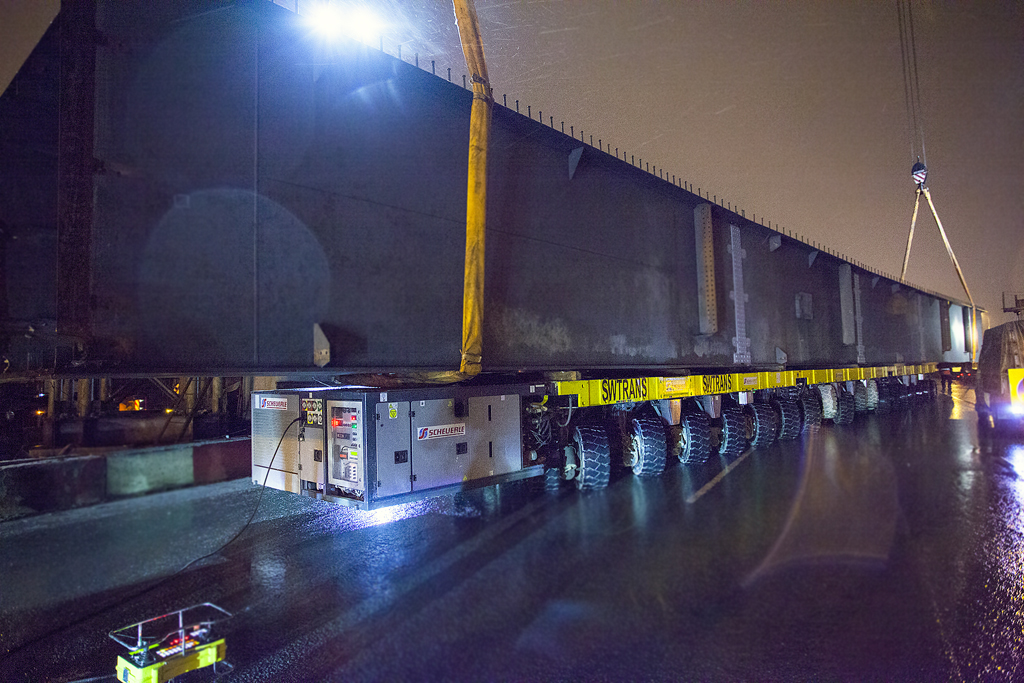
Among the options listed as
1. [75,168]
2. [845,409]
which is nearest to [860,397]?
[845,409]

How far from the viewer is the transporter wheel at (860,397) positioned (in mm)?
16578

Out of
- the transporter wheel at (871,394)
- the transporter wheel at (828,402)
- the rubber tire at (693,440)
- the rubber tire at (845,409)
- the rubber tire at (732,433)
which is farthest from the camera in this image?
the transporter wheel at (871,394)

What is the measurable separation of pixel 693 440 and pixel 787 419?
4.40 m

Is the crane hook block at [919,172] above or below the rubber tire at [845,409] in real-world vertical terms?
→ above

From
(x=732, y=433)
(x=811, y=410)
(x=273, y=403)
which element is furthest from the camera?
(x=811, y=410)

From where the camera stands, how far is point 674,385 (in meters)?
7.33

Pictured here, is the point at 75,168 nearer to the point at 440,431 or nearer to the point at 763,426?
the point at 440,431

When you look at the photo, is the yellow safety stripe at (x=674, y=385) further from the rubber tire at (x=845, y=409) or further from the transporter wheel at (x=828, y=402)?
the rubber tire at (x=845, y=409)

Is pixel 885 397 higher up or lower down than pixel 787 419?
lower down

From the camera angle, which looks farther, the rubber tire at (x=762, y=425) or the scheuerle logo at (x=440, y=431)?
the rubber tire at (x=762, y=425)

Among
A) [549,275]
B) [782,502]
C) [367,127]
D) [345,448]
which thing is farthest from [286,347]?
[782,502]

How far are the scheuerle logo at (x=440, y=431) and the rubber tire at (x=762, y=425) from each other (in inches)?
291

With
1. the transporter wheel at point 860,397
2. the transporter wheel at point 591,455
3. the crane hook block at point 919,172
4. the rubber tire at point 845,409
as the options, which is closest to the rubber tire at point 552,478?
the transporter wheel at point 591,455

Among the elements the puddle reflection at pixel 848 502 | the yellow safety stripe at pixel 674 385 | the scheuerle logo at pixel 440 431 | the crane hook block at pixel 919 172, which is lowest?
the puddle reflection at pixel 848 502
